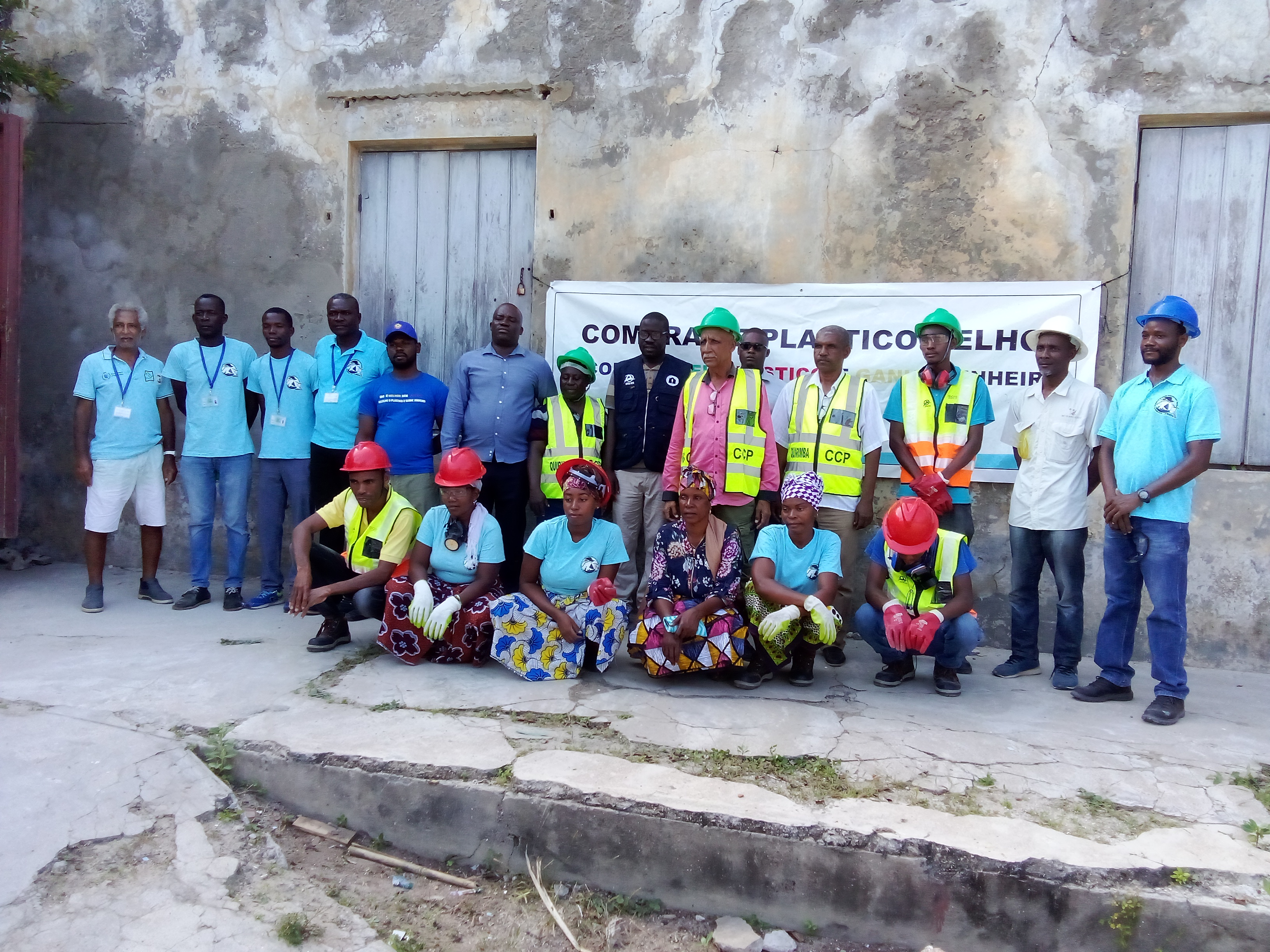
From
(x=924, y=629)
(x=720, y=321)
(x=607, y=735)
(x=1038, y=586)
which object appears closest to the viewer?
(x=607, y=735)

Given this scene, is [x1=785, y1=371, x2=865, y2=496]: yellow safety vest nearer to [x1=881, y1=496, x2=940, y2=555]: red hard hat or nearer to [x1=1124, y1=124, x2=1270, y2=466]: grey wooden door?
[x1=881, y1=496, x2=940, y2=555]: red hard hat

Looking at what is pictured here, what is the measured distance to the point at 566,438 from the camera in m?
5.20

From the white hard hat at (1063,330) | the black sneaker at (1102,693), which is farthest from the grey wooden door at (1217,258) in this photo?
the black sneaker at (1102,693)

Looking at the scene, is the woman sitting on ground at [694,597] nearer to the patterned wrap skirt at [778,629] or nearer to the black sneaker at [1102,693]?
the patterned wrap skirt at [778,629]

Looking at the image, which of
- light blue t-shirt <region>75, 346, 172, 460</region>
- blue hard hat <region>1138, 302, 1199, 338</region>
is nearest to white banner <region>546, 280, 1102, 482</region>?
blue hard hat <region>1138, 302, 1199, 338</region>

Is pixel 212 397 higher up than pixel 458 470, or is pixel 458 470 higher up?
pixel 212 397

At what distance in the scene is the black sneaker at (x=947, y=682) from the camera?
13.9 feet

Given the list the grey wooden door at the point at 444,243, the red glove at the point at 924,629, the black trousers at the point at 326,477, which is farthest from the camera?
the grey wooden door at the point at 444,243

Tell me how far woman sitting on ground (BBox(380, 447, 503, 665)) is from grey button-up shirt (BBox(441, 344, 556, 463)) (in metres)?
0.70

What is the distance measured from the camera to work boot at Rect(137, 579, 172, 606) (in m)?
5.73

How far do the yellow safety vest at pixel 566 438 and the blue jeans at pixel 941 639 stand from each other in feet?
5.66

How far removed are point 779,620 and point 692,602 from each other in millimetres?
422

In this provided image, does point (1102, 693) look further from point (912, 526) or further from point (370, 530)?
point (370, 530)

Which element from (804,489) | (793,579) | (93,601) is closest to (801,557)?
(793,579)
